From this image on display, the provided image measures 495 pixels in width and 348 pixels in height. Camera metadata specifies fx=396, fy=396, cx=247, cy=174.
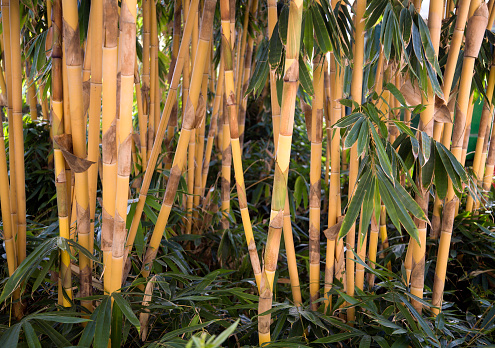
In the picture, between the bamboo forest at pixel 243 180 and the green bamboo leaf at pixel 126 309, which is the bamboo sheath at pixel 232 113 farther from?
the green bamboo leaf at pixel 126 309

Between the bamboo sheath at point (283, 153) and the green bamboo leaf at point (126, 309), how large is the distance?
0.80ft

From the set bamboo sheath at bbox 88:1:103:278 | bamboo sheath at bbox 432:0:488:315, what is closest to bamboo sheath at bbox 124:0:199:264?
bamboo sheath at bbox 88:1:103:278

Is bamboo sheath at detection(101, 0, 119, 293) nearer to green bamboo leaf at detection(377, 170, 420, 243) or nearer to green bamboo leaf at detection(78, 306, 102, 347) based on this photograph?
green bamboo leaf at detection(78, 306, 102, 347)

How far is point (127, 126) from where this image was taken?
29.6 inches

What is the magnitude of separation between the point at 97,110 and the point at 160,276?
0.40m

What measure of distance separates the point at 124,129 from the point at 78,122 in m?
0.14

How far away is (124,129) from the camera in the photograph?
0.75m

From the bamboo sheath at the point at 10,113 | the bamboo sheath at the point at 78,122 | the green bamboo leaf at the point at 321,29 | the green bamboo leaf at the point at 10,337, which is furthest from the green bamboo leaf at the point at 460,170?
the bamboo sheath at the point at 10,113

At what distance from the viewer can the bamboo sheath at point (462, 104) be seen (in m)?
0.95

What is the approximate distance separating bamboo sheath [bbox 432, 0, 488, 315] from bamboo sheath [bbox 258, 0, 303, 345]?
459 millimetres

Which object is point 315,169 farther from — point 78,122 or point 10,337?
point 10,337

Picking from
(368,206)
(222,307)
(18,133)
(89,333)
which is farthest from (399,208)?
(18,133)

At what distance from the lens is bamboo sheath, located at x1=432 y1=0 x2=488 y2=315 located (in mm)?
955

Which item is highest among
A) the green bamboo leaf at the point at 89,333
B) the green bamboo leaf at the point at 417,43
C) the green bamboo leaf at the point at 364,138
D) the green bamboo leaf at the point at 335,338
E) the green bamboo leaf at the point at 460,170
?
the green bamboo leaf at the point at 417,43
